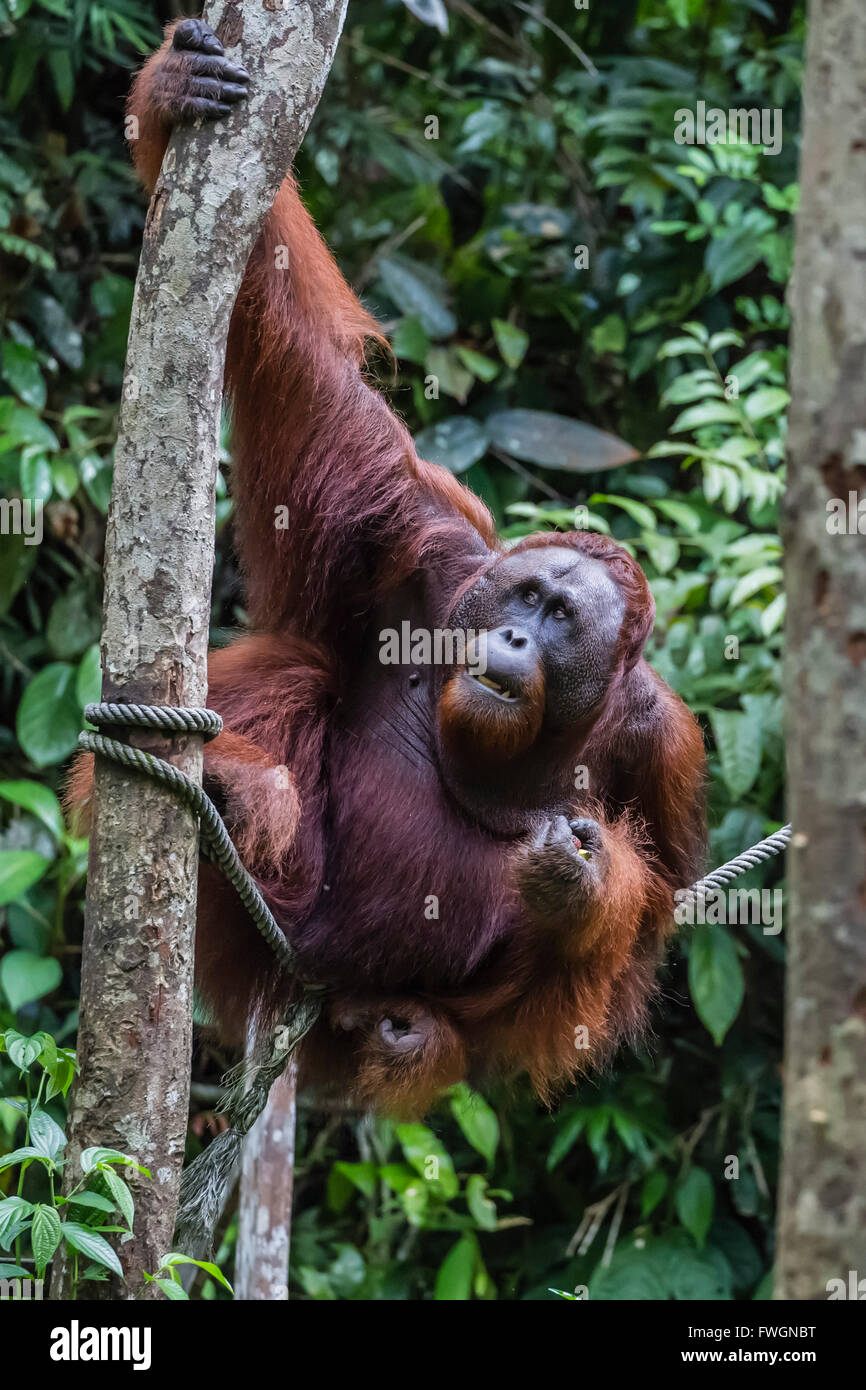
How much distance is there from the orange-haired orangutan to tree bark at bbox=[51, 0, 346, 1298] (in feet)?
1.52

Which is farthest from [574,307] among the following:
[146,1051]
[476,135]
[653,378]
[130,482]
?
[146,1051]

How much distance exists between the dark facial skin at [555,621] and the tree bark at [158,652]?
86 cm

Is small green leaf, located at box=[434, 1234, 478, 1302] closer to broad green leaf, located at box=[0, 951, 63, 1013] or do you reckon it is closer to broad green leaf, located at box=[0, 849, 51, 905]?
broad green leaf, located at box=[0, 951, 63, 1013]

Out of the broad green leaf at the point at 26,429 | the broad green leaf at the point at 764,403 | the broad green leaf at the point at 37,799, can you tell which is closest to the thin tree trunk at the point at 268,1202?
the broad green leaf at the point at 37,799

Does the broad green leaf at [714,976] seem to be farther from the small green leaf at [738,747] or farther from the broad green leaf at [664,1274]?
the broad green leaf at [664,1274]

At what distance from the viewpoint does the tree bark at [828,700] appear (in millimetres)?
1339

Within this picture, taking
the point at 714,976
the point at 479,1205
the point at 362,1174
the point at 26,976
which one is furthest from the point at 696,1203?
the point at 26,976

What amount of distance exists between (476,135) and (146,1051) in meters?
4.52

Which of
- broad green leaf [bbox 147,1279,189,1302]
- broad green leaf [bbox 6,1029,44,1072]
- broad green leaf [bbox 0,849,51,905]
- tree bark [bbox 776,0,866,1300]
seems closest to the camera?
tree bark [bbox 776,0,866,1300]

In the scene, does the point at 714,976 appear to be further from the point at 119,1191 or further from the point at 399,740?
the point at 119,1191

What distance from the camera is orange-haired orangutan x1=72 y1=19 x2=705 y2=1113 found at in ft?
9.91

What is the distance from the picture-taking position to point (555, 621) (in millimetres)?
3174

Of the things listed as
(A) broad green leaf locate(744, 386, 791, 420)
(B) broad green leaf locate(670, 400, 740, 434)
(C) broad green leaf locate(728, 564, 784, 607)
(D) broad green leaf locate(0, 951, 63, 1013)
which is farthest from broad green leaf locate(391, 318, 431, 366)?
(D) broad green leaf locate(0, 951, 63, 1013)

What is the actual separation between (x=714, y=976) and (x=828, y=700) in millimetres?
3242
